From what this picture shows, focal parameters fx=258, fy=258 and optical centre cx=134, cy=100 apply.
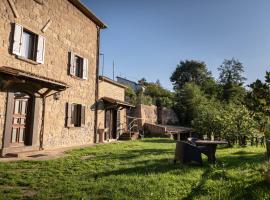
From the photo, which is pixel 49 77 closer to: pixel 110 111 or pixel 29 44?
pixel 29 44

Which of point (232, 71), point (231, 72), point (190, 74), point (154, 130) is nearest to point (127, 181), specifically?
point (154, 130)

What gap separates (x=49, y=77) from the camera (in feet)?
38.3

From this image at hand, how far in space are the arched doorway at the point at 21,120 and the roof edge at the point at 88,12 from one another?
6151 millimetres

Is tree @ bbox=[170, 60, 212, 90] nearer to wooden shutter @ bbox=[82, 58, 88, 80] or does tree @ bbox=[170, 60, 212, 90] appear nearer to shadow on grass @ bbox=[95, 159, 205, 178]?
wooden shutter @ bbox=[82, 58, 88, 80]

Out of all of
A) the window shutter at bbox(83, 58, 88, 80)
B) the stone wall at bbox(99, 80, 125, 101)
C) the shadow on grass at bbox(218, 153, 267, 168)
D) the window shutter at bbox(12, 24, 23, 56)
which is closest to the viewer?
the shadow on grass at bbox(218, 153, 267, 168)

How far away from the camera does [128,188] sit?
16.2ft

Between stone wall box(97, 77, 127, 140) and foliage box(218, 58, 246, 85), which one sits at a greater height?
foliage box(218, 58, 246, 85)

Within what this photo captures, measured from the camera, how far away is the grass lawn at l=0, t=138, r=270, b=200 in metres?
4.65

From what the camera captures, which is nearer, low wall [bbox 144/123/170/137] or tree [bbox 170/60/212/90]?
low wall [bbox 144/123/170/137]

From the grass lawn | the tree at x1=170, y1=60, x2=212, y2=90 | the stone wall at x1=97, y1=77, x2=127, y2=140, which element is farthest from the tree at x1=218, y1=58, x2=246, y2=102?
the grass lawn

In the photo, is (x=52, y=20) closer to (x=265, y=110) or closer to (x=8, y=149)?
(x=8, y=149)

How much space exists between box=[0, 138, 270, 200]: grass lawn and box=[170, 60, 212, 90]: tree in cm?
4555

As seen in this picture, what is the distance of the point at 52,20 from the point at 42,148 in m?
5.94

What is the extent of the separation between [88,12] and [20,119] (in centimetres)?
774
